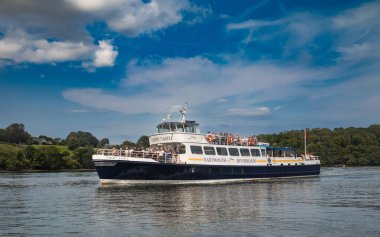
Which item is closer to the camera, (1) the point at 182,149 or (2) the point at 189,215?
(2) the point at 189,215

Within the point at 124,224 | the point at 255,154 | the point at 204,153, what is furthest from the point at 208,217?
the point at 255,154

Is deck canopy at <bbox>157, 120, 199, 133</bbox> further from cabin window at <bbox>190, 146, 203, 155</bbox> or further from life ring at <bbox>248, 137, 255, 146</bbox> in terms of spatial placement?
life ring at <bbox>248, 137, 255, 146</bbox>

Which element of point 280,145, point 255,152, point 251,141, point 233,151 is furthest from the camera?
point 280,145

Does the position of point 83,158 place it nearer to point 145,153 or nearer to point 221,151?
point 221,151

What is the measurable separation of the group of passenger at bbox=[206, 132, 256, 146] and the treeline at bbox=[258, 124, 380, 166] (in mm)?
76584

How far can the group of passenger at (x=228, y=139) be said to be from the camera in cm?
5297

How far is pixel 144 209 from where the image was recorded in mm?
26688

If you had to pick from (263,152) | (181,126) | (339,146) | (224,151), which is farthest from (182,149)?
(339,146)

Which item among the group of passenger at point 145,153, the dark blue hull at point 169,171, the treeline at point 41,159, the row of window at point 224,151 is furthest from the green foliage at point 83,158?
the group of passenger at point 145,153

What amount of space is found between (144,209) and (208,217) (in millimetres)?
4832

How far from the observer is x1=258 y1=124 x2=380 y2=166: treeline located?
5325 inches

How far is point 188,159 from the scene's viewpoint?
48531 millimetres

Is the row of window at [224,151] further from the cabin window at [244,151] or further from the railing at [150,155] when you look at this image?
the railing at [150,155]

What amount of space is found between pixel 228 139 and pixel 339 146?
94549 mm
